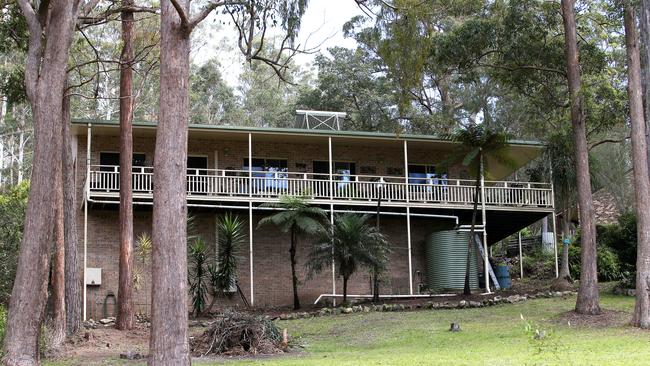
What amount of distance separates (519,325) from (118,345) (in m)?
8.74

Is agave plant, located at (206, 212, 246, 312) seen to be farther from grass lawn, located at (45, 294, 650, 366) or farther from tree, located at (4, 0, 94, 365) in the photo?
tree, located at (4, 0, 94, 365)

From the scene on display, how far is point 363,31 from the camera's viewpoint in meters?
36.2

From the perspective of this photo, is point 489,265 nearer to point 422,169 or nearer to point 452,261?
point 452,261

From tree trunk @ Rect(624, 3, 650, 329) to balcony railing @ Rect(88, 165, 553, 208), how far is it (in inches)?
324

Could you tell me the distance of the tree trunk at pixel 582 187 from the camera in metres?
19.5

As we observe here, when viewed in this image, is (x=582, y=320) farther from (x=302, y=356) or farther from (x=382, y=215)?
(x=382, y=215)

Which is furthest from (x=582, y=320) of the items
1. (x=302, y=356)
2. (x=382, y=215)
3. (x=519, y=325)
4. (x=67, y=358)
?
(x=67, y=358)

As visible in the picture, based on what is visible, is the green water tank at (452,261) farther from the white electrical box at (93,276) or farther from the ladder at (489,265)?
the white electrical box at (93,276)

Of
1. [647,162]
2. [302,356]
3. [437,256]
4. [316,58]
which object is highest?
[316,58]

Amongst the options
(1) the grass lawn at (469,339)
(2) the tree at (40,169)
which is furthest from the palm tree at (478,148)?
(2) the tree at (40,169)

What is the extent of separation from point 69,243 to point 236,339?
500 cm

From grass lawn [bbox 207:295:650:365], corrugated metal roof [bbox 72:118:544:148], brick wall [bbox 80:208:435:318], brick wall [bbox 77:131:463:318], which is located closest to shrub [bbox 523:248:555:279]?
brick wall [bbox 77:131:463:318]

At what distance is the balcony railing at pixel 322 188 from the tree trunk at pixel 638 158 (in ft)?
27.0

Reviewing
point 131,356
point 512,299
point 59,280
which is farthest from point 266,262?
point 131,356
